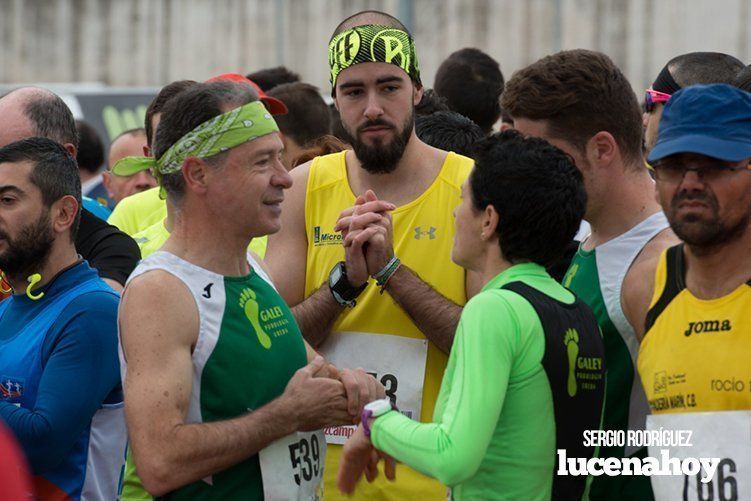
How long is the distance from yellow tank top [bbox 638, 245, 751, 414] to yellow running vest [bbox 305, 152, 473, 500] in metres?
1.06

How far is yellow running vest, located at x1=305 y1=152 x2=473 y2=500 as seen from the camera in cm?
459

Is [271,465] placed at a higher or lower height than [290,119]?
lower

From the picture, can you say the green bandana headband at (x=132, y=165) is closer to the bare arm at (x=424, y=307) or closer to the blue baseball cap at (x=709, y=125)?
the bare arm at (x=424, y=307)

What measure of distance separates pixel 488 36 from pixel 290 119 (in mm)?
13965

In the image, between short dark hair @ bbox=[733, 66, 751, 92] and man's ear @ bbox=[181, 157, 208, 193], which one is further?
short dark hair @ bbox=[733, 66, 751, 92]

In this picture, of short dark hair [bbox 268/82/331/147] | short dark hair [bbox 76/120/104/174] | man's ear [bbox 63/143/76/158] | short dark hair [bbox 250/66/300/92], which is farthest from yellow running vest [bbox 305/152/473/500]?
short dark hair [bbox 76/120/104/174]

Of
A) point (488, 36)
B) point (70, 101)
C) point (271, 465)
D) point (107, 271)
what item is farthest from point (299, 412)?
point (488, 36)

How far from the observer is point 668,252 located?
3.85 m

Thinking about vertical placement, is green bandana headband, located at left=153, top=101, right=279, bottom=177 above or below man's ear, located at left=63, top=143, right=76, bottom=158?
above

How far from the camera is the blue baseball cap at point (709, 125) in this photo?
351 centimetres

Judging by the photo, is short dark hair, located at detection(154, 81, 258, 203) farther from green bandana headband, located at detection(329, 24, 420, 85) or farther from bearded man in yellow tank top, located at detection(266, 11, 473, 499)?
green bandana headband, located at detection(329, 24, 420, 85)

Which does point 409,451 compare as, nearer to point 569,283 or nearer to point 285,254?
point 569,283

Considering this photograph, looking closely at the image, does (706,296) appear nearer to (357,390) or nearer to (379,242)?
(357,390)

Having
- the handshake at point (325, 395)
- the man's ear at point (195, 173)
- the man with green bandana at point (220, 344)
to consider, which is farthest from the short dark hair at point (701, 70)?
the man's ear at point (195, 173)
